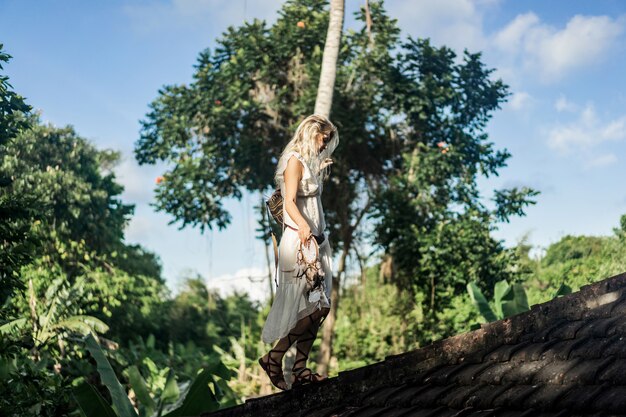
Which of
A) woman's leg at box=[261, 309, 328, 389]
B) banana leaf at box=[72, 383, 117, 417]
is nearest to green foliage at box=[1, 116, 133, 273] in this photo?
banana leaf at box=[72, 383, 117, 417]

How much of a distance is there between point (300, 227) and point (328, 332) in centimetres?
1494

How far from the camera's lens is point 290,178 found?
5527mm

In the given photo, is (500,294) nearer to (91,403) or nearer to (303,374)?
(91,403)

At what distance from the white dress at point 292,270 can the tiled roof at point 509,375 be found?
0.45 meters

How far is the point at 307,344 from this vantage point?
5652mm

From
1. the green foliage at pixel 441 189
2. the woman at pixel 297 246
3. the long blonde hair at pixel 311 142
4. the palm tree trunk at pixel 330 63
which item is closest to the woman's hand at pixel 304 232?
the woman at pixel 297 246

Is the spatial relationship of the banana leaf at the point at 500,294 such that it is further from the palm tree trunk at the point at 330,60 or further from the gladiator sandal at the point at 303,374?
the gladiator sandal at the point at 303,374

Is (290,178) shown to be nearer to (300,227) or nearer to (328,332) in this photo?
(300,227)

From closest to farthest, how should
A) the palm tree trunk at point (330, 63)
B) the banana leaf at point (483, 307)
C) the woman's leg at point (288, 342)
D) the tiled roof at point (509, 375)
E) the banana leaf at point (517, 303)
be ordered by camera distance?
the tiled roof at point (509, 375) < the woman's leg at point (288, 342) < the palm tree trunk at point (330, 63) < the banana leaf at point (517, 303) < the banana leaf at point (483, 307)

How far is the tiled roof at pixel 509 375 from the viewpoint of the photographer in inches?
144

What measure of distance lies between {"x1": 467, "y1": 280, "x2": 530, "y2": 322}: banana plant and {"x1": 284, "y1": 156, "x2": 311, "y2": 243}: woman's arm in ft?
29.1

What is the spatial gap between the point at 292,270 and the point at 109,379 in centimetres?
432

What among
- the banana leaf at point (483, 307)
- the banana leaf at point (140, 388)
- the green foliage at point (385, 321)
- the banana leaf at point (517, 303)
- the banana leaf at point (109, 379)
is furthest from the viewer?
the green foliage at point (385, 321)

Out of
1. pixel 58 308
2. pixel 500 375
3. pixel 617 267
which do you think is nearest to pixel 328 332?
pixel 58 308
